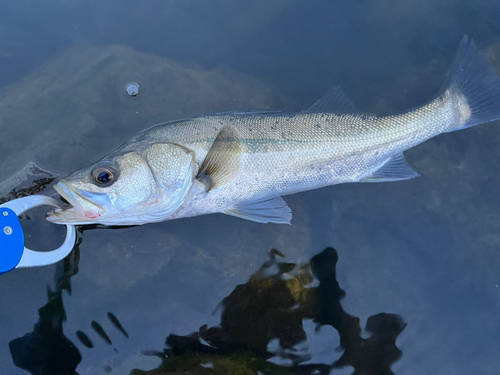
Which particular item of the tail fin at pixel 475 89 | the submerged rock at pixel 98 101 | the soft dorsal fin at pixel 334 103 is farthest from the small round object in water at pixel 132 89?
the tail fin at pixel 475 89

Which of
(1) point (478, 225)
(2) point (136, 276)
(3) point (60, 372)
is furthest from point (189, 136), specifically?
(1) point (478, 225)

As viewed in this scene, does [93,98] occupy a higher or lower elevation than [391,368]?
higher

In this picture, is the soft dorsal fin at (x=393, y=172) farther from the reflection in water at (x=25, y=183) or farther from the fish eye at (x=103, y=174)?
the reflection in water at (x=25, y=183)

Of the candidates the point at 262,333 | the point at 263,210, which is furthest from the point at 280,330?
the point at 263,210

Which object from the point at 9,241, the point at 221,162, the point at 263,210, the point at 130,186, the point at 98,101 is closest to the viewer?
the point at 9,241

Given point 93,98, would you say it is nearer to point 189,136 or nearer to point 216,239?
point 189,136

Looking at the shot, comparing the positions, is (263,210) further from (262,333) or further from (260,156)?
(262,333)
